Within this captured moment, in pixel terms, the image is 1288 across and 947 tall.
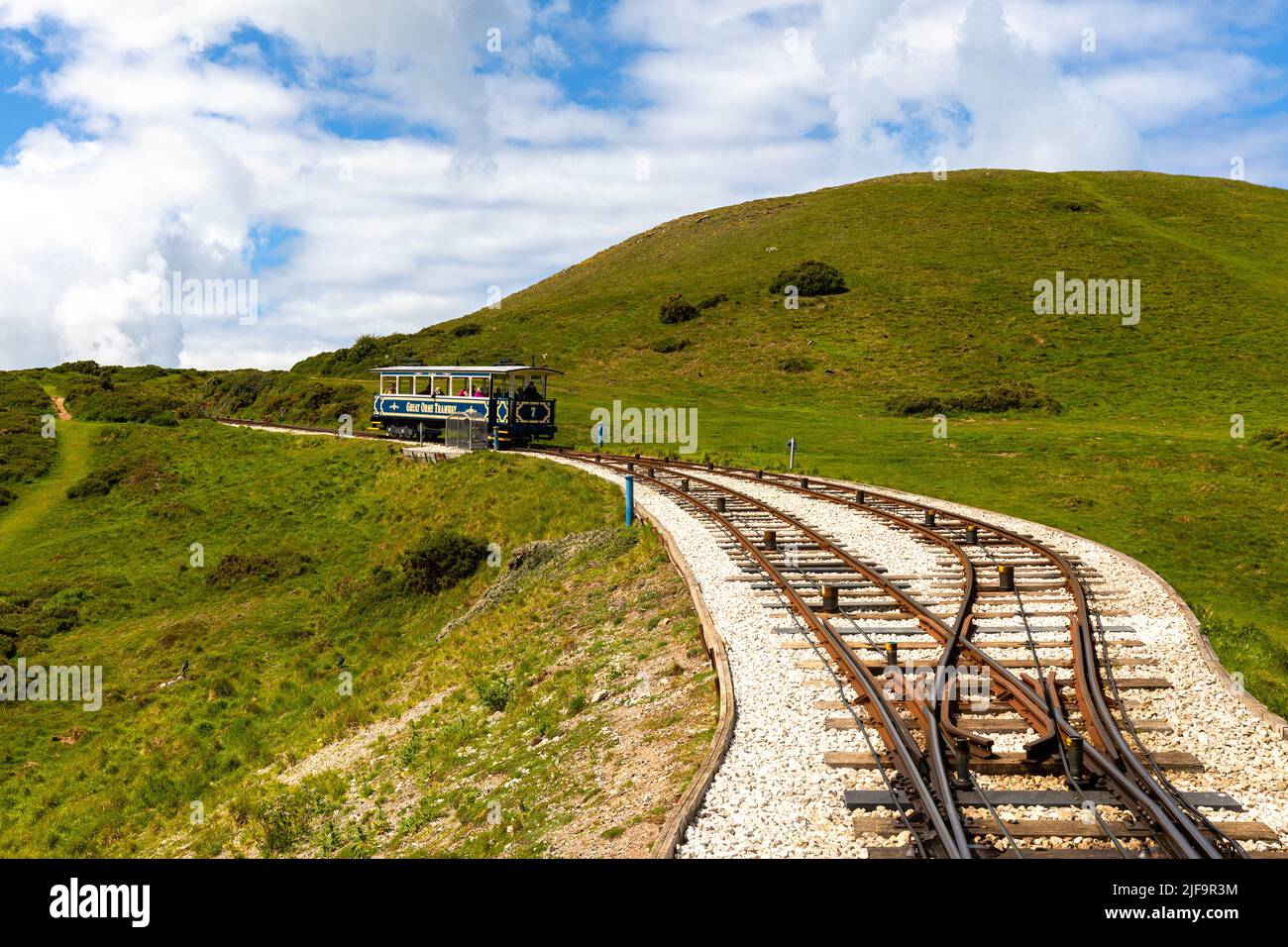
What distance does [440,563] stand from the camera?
24953 millimetres

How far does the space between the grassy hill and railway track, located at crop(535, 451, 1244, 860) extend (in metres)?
2.84

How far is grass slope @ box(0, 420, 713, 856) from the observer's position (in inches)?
408

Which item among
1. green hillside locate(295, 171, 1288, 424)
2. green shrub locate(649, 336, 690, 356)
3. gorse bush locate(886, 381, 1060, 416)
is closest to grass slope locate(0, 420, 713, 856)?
gorse bush locate(886, 381, 1060, 416)

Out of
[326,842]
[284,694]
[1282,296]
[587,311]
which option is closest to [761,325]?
[587,311]

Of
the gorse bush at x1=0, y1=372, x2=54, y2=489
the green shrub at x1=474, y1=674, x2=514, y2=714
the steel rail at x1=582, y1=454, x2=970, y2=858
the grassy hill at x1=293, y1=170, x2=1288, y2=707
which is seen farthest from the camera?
the gorse bush at x1=0, y1=372, x2=54, y2=489

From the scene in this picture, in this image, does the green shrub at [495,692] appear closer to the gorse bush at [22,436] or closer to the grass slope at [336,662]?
the grass slope at [336,662]

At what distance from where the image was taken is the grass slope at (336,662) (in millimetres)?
10352

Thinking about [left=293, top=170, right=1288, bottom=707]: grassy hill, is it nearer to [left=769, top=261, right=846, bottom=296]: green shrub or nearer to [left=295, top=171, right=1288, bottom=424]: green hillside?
[left=295, top=171, right=1288, bottom=424]: green hillside

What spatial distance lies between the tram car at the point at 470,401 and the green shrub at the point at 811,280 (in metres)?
44.9

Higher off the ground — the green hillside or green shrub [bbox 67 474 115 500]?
the green hillside

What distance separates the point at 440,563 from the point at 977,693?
17.8 m

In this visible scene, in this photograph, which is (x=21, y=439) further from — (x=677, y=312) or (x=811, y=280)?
(x=811, y=280)

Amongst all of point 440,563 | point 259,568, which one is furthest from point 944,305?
point 259,568

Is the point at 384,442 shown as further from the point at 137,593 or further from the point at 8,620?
the point at 8,620
